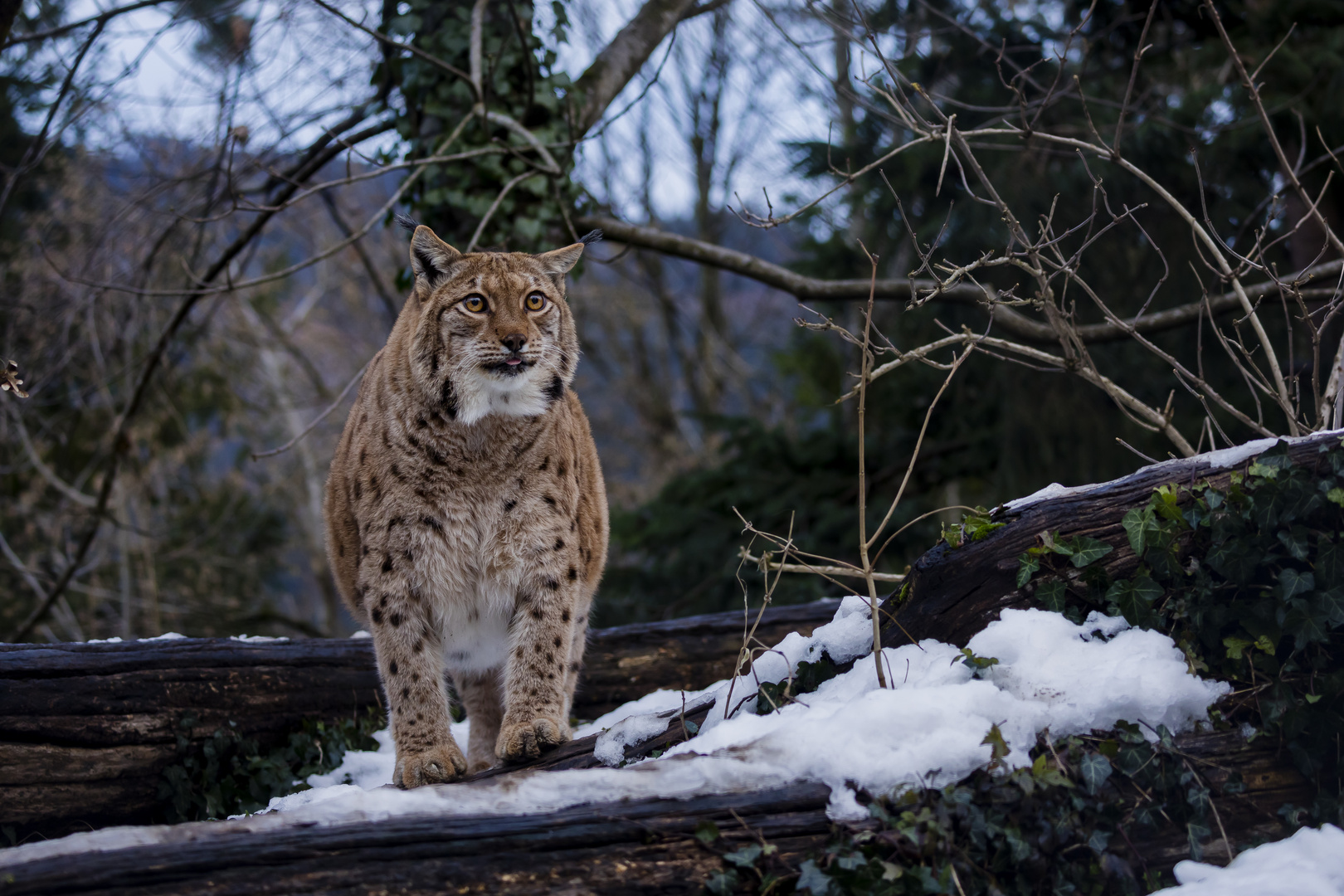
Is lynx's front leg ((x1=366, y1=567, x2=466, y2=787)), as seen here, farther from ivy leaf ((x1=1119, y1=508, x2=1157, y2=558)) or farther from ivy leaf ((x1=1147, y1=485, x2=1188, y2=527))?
ivy leaf ((x1=1147, y1=485, x2=1188, y2=527))

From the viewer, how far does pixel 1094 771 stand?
2.89 meters

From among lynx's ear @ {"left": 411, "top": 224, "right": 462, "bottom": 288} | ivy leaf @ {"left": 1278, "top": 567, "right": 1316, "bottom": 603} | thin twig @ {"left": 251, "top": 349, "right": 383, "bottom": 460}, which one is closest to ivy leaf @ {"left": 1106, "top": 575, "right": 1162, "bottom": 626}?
ivy leaf @ {"left": 1278, "top": 567, "right": 1316, "bottom": 603}

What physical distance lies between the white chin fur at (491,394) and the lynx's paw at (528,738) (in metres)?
1.22

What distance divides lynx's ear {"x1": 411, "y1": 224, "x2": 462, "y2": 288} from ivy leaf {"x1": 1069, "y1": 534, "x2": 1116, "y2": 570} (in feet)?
8.95

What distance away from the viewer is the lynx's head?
13.4 feet

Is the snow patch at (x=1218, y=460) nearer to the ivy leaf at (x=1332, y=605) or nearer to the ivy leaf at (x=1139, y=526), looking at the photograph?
the ivy leaf at (x=1139, y=526)

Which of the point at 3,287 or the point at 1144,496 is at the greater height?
the point at 3,287

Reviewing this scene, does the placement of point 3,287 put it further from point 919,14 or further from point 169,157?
point 919,14

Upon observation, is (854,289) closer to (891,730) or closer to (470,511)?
(470,511)

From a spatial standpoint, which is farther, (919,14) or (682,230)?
(682,230)

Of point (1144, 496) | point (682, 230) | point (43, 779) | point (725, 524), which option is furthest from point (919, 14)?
point (682, 230)

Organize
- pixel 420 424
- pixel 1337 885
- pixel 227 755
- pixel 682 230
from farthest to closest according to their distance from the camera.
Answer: pixel 682 230
pixel 227 755
pixel 420 424
pixel 1337 885

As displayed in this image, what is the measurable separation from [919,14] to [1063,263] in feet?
14.7

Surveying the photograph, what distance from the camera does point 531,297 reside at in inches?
170
